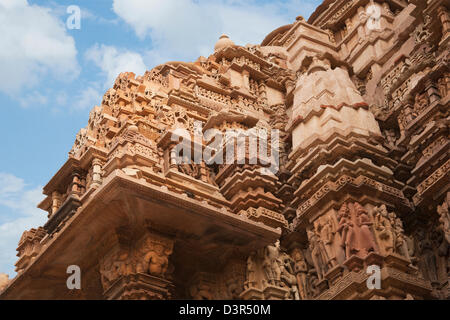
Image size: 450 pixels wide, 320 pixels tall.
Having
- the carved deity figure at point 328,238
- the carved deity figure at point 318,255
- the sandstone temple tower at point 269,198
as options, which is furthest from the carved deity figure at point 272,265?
the carved deity figure at point 328,238

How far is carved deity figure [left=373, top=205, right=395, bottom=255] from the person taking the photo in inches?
520

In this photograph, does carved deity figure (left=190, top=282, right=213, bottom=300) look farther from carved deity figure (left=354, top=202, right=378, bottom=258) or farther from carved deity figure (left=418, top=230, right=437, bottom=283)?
carved deity figure (left=418, top=230, right=437, bottom=283)

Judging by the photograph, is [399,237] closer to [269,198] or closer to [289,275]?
[289,275]

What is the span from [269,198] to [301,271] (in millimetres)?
2078

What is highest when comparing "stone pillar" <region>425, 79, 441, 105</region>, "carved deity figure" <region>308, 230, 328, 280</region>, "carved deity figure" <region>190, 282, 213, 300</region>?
"stone pillar" <region>425, 79, 441, 105</region>

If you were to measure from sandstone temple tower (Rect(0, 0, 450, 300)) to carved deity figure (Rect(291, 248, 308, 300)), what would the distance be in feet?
0.19

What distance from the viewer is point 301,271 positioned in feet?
50.4

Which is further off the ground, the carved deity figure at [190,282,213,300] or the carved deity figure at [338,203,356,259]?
the carved deity figure at [338,203,356,259]

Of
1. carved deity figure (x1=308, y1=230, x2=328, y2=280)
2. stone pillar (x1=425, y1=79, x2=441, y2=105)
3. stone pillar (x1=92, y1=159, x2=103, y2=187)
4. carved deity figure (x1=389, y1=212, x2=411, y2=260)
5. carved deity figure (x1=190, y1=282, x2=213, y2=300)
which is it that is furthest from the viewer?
stone pillar (x1=425, y1=79, x2=441, y2=105)

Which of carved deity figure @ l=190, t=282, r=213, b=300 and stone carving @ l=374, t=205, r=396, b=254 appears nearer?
stone carving @ l=374, t=205, r=396, b=254

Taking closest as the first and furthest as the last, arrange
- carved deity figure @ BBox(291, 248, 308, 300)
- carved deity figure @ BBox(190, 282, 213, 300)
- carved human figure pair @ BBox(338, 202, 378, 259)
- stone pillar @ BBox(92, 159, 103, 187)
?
carved human figure pair @ BBox(338, 202, 378, 259), carved deity figure @ BBox(190, 282, 213, 300), carved deity figure @ BBox(291, 248, 308, 300), stone pillar @ BBox(92, 159, 103, 187)

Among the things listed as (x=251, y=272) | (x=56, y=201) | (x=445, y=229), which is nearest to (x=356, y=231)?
(x=445, y=229)

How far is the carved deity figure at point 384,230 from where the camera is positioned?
13.2 metres

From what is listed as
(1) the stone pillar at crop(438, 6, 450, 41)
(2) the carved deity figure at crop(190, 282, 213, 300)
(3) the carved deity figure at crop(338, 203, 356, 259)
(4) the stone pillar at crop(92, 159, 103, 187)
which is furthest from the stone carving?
(4) the stone pillar at crop(92, 159, 103, 187)
